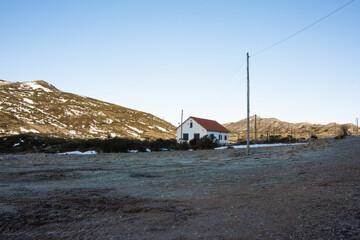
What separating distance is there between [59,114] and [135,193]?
72.0 metres

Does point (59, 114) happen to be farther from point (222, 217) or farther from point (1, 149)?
point (222, 217)

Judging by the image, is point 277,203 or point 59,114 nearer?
point 277,203

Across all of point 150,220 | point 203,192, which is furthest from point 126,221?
point 203,192

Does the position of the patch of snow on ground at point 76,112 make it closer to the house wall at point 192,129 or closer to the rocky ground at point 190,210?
the house wall at point 192,129

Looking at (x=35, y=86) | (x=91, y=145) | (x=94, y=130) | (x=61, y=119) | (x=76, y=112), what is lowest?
(x=91, y=145)

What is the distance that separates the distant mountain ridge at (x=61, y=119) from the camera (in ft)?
189

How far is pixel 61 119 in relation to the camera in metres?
68.6

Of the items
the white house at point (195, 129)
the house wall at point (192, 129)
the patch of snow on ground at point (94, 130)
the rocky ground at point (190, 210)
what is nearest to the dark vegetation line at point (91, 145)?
the house wall at point (192, 129)

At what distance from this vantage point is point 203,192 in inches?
287

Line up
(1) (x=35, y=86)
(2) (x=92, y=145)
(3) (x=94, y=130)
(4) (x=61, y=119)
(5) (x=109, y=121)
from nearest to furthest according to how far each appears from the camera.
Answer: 1. (2) (x=92, y=145)
2. (3) (x=94, y=130)
3. (4) (x=61, y=119)
4. (5) (x=109, y=121)
5. (1) (x=35, y=86)

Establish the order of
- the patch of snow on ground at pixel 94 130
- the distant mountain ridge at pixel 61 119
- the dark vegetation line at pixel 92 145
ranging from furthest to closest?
the patch of snow on ground at pixel 94 130 < the distant mountain ridge at pixel 61 119 < the dark vegetation line at pixel 92 145

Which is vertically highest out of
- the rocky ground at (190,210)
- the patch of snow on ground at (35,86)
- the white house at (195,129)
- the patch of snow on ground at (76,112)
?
the patch of snow on ground at (35,86)

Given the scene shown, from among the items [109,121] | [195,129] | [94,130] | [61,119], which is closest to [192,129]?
[195,129]

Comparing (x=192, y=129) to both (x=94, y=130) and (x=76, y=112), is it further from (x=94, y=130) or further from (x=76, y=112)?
(x=76, y=112)
